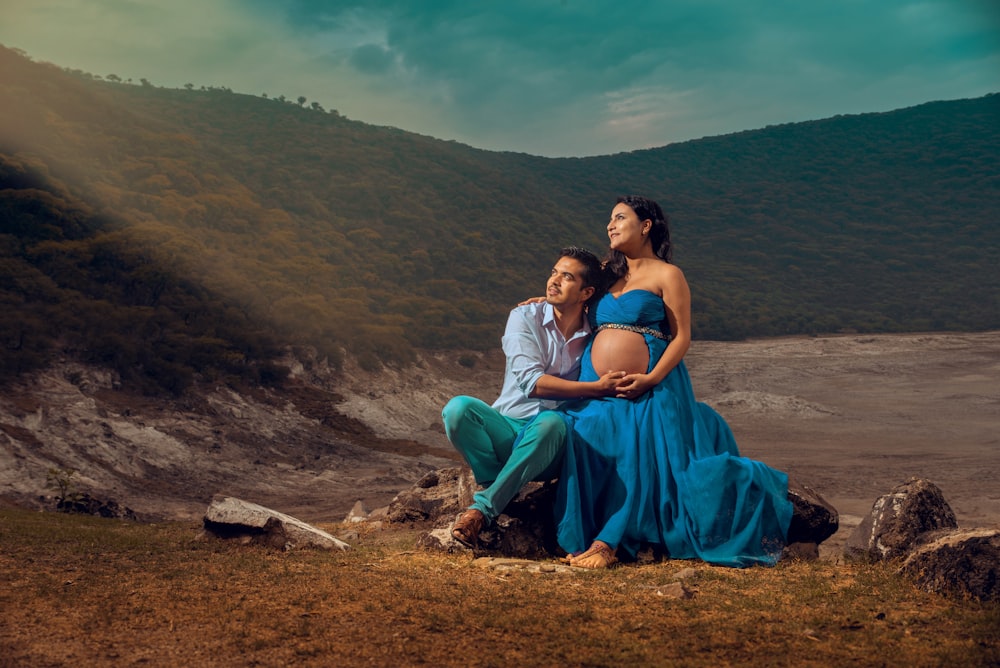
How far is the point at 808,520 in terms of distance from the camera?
5152 millimetres

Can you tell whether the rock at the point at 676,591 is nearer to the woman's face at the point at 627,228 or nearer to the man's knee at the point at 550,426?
the man's knee at the point at 550,426

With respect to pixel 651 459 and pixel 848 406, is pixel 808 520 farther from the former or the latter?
pixel 848 406

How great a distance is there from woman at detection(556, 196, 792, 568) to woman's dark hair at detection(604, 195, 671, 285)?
0.01 meters

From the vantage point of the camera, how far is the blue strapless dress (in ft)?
15.6

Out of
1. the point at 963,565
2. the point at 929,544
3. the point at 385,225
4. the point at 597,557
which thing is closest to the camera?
the point at 963,565

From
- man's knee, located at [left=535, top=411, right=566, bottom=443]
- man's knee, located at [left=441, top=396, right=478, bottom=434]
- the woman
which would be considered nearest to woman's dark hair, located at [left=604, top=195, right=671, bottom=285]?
the woman

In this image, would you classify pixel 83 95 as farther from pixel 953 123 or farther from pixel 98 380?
pixel 953 123

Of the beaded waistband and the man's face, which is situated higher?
the man's face

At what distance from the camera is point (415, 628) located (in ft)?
11.8

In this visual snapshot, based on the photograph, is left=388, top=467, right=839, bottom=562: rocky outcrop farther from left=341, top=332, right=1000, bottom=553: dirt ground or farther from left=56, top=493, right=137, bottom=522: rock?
left=56, top=493, right=137, bottom=522: rock

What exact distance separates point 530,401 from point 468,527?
816 millimetres

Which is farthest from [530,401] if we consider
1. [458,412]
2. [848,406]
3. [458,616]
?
[848,406]

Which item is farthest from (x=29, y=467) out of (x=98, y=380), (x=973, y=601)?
(x=973, y=601)

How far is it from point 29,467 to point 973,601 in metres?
13.2
